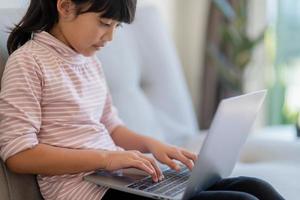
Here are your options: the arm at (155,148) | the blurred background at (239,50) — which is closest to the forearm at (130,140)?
the arm at (155,148)

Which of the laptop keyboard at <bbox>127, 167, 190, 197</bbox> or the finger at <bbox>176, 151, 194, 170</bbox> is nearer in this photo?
the laptop keyboard at <bbox>127, 167, 190, 197</bbox>

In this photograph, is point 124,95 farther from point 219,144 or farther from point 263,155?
point 219,144

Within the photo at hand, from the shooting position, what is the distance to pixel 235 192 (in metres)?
0.96

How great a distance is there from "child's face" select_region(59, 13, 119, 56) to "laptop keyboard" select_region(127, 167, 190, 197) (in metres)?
0.31

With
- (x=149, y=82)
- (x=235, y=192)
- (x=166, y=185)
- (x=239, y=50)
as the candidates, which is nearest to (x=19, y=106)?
(x=166, y=185)

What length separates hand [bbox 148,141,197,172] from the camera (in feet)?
3.66

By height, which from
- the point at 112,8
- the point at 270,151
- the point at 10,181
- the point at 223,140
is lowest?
the point at 270,151

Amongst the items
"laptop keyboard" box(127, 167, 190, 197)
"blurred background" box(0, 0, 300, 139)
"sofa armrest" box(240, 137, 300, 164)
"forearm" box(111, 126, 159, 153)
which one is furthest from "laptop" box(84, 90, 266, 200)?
"blurred background" box(0, 0, 300, 139)

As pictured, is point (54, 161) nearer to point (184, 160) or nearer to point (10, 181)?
point (10, 181)

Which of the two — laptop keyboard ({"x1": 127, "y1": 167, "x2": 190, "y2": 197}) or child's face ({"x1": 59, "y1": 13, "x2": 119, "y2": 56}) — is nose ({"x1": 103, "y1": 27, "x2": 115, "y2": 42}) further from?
laptop keyboard ({"x1": 127, "y1": 167, "x2": 190, "y2": 197})

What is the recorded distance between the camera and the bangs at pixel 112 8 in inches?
40.5

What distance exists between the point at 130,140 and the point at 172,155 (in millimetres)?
154

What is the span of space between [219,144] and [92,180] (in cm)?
27

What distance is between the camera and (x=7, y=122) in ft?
3.24
